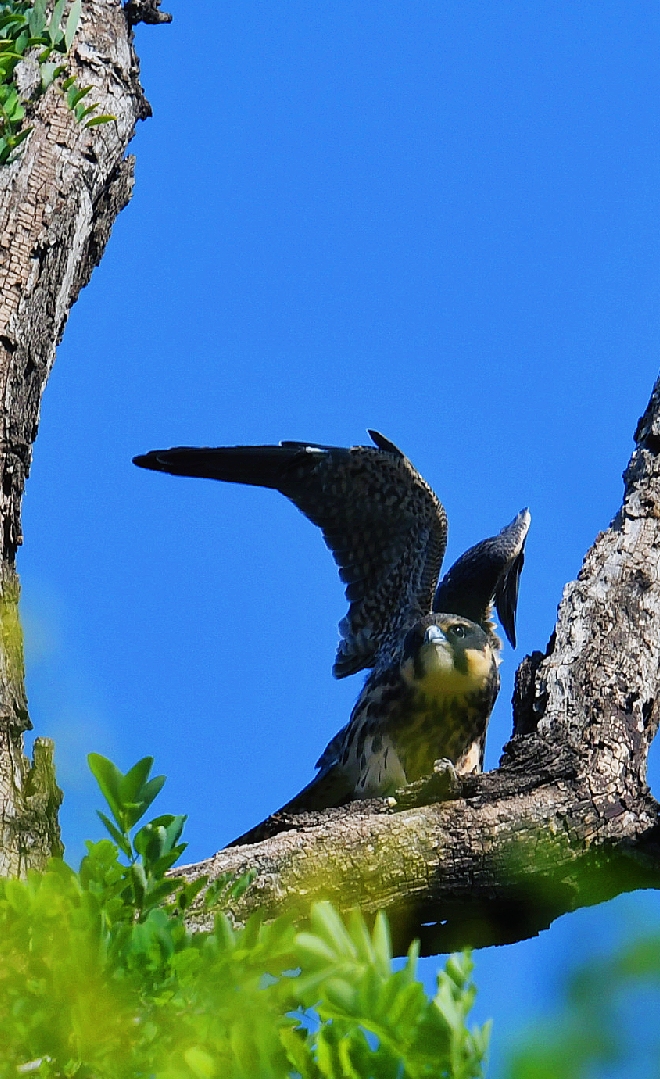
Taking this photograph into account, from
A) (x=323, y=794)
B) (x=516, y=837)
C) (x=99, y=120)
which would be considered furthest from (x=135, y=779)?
(x=323, y=794)

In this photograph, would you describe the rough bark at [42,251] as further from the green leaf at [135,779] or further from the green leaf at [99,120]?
the green leaf at [135,779]

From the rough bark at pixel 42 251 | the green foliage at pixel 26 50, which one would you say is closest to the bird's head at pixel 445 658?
the rough bark at pixel 42 251

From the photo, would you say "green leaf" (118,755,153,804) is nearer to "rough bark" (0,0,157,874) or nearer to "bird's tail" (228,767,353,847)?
"rough bark" (0,0,157,874)

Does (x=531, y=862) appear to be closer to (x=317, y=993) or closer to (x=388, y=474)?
(x=317, y=993)

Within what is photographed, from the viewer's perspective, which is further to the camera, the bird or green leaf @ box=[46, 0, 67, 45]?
the bird

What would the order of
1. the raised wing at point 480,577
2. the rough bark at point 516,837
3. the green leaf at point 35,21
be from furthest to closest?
the raised wing at point 480,577 → the green leaf at point 35,21 → the rough bark at point 516,837

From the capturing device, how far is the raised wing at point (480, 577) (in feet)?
21.0

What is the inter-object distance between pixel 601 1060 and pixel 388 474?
17.7 feet

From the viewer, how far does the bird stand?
5.70 metres

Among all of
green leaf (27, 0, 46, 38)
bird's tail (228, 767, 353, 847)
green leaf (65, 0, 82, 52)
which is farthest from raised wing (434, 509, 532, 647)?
green leaf (27, 0, 46, 38)

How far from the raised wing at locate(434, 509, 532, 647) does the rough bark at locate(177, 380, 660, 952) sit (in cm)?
246

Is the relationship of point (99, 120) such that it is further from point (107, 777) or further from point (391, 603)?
point (391, 603)

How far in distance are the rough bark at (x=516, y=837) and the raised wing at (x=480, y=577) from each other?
2456 mm

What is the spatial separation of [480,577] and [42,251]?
3.60m
